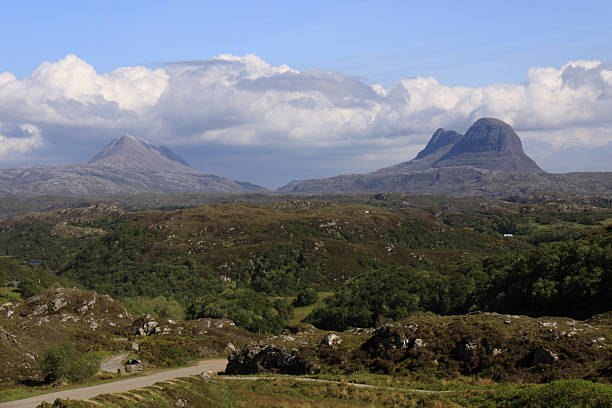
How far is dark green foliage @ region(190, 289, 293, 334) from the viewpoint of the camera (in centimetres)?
13638

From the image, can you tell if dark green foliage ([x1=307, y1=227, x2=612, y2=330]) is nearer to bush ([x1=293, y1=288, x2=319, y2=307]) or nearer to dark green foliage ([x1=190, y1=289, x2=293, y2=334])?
dark green foliage ([x1=190, y1=289, x2=293, y2=334])

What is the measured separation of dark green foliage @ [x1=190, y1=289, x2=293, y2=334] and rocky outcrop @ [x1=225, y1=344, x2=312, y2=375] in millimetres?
77657

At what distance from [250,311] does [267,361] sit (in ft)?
298

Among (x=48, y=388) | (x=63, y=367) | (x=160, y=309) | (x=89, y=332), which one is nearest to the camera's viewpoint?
(x=48, y=388)

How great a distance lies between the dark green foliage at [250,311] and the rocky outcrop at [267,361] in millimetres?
77657

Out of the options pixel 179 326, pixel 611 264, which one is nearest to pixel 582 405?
pixel 611 264

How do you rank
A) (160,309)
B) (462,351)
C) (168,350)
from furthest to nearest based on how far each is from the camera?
(160,309) < (168,350) < (462,351)

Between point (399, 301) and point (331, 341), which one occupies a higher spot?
point (331, 341)

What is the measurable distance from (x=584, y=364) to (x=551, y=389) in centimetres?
1292

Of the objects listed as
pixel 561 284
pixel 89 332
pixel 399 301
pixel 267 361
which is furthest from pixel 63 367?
pixel 399 301

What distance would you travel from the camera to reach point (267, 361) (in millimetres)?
54594

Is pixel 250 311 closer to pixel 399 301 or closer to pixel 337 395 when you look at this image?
pixel 399 301

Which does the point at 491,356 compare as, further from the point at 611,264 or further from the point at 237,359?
the point at 611,264

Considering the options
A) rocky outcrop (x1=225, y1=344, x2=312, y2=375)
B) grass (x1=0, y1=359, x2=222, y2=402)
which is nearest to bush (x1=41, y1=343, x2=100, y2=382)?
grass (x1=0, y1=359, x2=222, y2=402)
